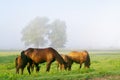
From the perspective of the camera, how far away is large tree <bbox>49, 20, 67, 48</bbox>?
97.9 m

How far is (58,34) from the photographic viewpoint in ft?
327

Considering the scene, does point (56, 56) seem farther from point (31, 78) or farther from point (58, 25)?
point (58, 25)

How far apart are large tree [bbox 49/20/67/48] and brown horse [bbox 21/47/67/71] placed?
7467 centimetres

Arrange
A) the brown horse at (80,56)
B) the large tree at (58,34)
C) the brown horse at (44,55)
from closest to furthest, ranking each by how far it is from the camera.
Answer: the brown horse at (44,55) → the brown horse at (80,56) → the large tree at (58,34)

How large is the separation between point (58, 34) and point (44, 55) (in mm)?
77427

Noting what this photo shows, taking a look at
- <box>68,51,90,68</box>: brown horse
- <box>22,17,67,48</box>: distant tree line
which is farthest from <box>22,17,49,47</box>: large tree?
<box>68,51,90,68</box>: brown horse

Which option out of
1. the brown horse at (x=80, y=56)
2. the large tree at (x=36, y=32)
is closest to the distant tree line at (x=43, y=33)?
the large tree at (x=36, y=32)

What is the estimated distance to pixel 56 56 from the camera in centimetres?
2228

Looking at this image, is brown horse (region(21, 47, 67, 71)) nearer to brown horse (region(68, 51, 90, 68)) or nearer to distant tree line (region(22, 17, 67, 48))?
brown horse (region(68, 51, 90, 68))

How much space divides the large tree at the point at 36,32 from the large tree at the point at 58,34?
2.53m

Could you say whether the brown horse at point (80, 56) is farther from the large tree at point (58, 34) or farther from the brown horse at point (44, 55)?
the large tree at point (58, 34)

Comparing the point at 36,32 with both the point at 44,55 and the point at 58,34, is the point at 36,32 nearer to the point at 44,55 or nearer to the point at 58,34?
the point at 58,34

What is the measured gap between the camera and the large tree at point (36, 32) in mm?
98469

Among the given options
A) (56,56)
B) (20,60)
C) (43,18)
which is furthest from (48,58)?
(43,18)
